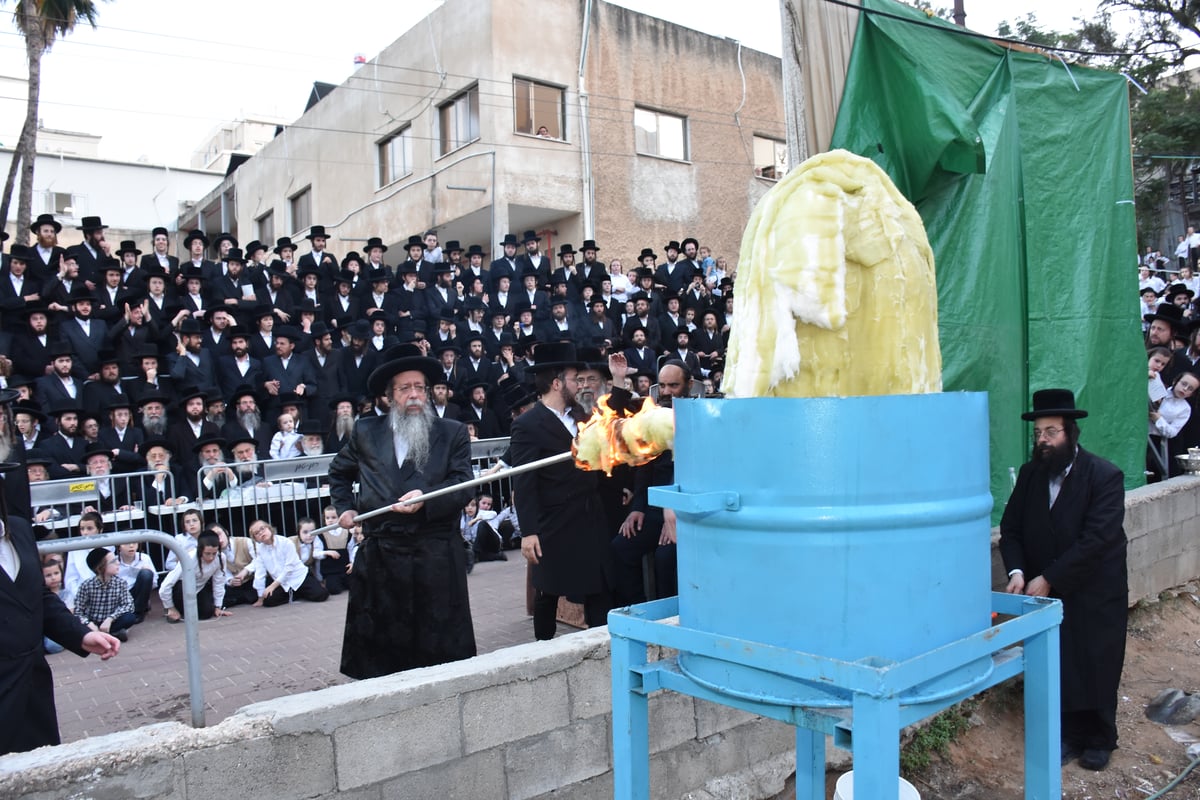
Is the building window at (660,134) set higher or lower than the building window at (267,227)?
higher

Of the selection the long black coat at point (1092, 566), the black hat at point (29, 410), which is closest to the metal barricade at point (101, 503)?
the black hat at point (29, 410)

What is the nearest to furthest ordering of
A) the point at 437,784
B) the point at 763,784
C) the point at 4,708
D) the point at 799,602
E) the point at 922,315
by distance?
the point at 799,602
the point at 922,315
the point at 4,708
the point at 437,784
the point at 763,784

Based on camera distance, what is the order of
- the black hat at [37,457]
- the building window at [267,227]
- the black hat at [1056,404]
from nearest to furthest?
the black hat at [1056,404] → the black hat at [37,457] → the building window at [267,227]

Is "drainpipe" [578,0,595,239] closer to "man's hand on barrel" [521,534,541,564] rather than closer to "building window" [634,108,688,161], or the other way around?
"building window" [634,108,688,161]

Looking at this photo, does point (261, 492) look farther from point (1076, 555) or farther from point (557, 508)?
point (1076, 555)

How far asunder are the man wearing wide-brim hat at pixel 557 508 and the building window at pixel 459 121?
14.2 meters

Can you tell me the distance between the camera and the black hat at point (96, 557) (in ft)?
22.4

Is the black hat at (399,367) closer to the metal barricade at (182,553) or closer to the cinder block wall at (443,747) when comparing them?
the metal barricade at (182,553)

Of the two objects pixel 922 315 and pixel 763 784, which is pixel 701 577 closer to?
pixel 922 315

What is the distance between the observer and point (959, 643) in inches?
81.4

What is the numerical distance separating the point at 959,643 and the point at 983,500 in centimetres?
37

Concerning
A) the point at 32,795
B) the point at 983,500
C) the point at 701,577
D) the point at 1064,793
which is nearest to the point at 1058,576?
the point at 1064,793

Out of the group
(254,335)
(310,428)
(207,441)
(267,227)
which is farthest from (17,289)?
(267,227)

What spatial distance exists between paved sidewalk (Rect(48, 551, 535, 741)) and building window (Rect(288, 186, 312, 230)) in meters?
19.2
